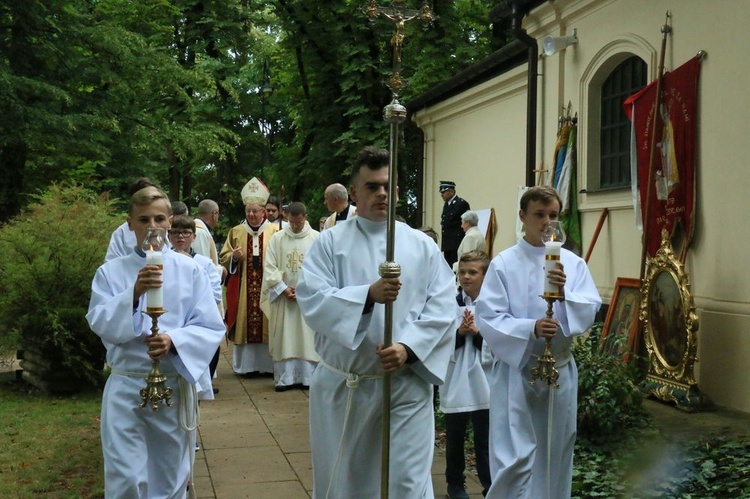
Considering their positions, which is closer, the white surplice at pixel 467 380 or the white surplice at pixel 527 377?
Result: the white surplice at pixel 527 377

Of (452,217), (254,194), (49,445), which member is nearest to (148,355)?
(49,445)

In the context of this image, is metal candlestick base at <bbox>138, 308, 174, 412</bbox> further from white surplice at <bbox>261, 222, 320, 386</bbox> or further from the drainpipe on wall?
the drainpipe on wall

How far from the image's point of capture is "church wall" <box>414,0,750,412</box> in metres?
8.50

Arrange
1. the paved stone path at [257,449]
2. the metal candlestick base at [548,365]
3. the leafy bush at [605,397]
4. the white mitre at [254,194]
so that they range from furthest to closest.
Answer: the white mitre at [254,194]
the leafy bush at [605,397]
the paved stone path at [257,449]
the metal candlestick base at [548,365]

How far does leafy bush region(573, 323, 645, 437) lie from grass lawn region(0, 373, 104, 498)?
3619mm

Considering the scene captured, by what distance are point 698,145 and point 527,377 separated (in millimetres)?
4870

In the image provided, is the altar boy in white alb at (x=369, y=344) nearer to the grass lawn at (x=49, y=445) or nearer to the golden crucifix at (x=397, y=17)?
the golden crucifix at (x=397, y=17)

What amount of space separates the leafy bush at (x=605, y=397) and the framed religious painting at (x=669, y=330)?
80 cm

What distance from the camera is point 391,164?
4133 millimetres

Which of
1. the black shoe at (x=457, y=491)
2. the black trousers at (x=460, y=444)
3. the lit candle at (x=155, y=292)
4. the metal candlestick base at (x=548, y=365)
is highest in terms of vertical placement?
the lit candle at (x=155, y=292)

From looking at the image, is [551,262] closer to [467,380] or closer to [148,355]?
[467,380]

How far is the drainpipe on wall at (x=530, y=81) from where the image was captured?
13523mm

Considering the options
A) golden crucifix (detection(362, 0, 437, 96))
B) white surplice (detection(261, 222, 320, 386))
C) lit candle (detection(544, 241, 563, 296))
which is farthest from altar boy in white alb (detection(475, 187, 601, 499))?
white surplice (detection(261, 222, 320, 386))

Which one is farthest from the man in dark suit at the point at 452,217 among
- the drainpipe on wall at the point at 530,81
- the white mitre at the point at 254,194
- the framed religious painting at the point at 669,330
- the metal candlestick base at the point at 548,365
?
the metal candlestick base at the point at 548,365
